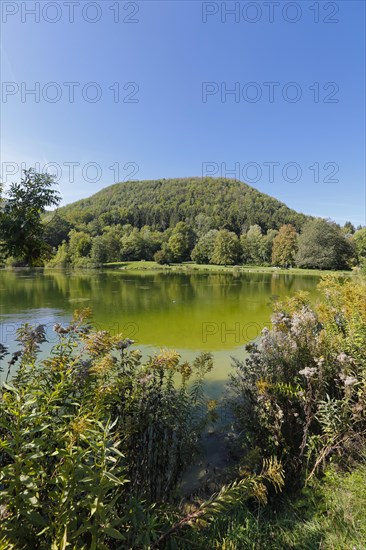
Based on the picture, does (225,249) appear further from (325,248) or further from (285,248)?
(325,248)

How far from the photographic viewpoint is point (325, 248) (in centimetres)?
5731

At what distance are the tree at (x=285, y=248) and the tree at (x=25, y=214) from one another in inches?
2508

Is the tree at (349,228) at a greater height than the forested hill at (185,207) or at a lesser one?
lesser

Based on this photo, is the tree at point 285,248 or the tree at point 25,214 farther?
the tree at point 285,248

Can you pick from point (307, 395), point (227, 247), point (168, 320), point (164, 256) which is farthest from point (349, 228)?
A: point (307, 395)

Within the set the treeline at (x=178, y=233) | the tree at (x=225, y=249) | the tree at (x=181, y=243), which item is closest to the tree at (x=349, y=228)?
the treeline at (x=178, y=233)

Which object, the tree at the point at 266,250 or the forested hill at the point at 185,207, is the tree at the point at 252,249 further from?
the forested hill at the point at 185,207

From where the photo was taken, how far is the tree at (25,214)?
334 cm

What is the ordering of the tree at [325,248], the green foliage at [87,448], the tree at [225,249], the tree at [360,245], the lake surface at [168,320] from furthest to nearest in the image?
1. the tree at [225,249]
2. the tree at [325,248]
3. the tree at [360,245]
4. the lake surface at [168,320]
5. the green foliage at [87,448]

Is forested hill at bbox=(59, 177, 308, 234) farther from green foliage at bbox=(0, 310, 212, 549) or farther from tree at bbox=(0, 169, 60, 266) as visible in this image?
green foliage at bbox=(0, 310, 212, 549)

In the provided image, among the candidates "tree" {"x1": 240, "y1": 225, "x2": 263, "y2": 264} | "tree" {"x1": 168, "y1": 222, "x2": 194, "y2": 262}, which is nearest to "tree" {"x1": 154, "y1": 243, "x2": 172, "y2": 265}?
"tree" {"x1": 168, "y1": 222, "x2": 194, "y2": 262}

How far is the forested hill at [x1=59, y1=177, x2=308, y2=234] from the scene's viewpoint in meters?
100

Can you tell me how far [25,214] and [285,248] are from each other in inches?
2603

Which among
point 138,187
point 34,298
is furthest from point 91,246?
point 138,187
